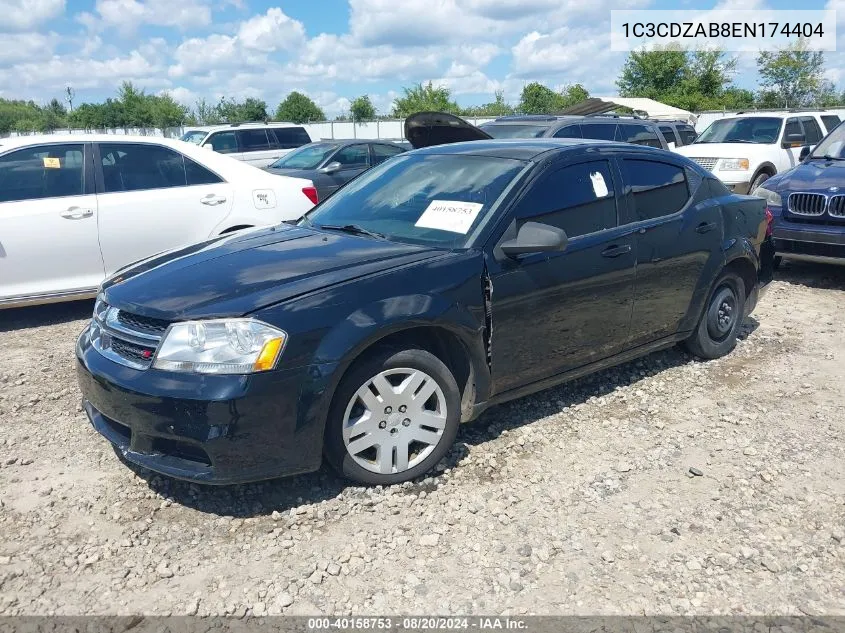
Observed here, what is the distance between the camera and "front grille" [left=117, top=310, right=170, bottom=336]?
3.14 meters

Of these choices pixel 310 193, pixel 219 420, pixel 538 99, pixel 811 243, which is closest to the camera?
pixel 219 420

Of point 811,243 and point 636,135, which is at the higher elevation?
point 636,135

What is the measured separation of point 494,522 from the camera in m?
3.26

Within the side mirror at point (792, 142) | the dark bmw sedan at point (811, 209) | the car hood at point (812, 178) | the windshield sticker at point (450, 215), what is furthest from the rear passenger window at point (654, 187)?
the side mirror at point (792, 142)

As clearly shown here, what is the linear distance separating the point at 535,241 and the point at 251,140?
16460 millimetres

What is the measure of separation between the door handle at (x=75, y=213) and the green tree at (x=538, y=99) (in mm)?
47110

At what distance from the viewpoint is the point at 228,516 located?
10.8ft

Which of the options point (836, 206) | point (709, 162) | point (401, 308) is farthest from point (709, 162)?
point (401, 308)

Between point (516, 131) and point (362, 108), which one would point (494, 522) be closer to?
point (516, 131)

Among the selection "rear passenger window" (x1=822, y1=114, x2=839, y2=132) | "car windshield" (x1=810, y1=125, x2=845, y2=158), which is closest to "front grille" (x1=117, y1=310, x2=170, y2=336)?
"car windshield" (x1=810, y1=125, x2=845, y2=158)

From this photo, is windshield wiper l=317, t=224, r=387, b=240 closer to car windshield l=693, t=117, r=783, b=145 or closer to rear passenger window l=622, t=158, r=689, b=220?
rear passenger window l=622, t=158, r=689, b=220

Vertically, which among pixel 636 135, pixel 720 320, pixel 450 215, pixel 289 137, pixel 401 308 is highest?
pixel 289 137

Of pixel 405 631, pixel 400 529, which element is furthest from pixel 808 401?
pixel 405 631

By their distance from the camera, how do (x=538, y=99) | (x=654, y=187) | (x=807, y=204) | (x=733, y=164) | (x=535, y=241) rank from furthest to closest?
(x=538, y=99)
(x=733, y=164)
(x=807, y=204)
(x=654, y=187)
(x=535, y=241)
